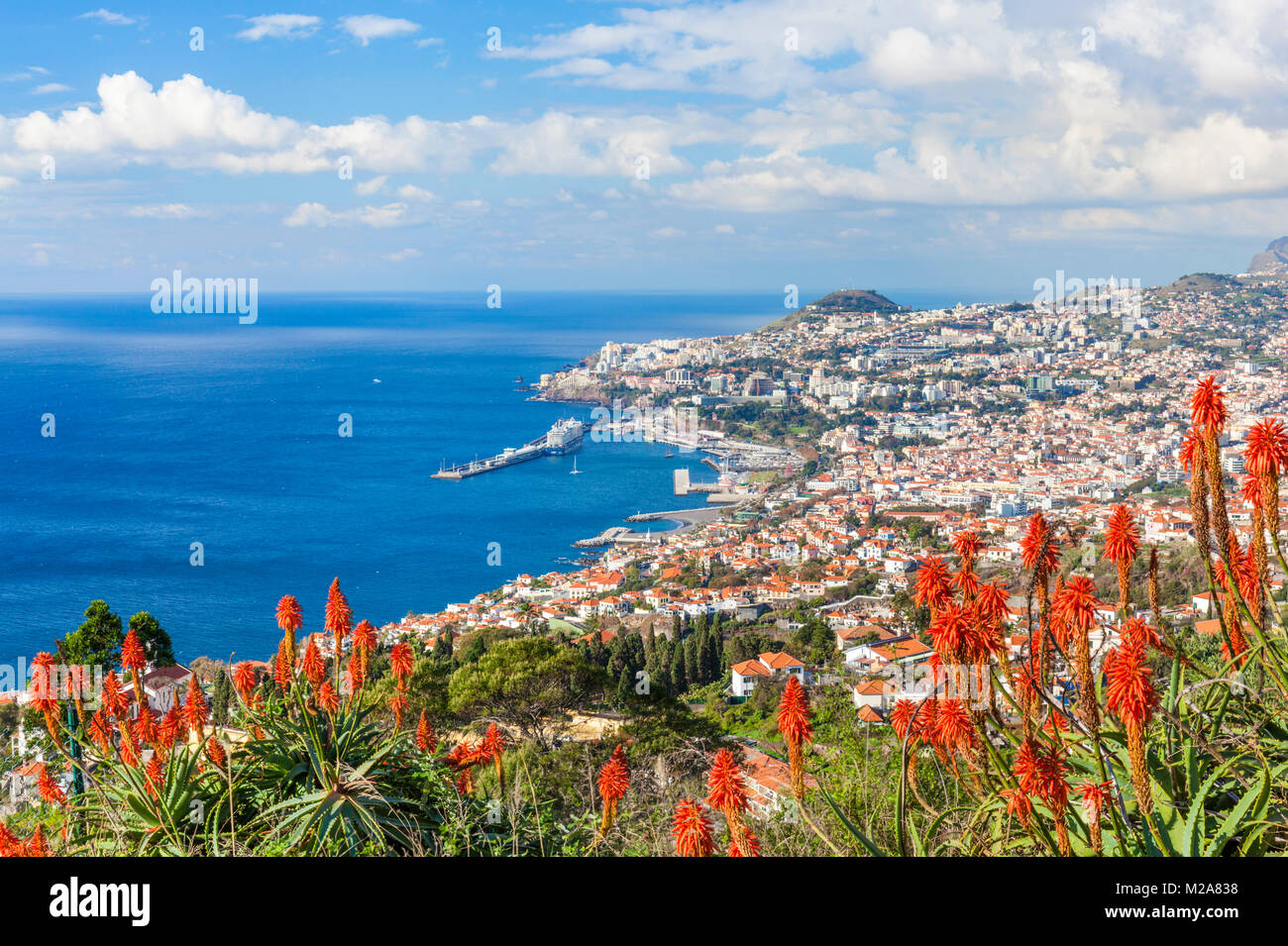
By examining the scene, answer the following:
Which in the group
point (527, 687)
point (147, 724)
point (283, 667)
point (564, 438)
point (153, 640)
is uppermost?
point (283, 667)

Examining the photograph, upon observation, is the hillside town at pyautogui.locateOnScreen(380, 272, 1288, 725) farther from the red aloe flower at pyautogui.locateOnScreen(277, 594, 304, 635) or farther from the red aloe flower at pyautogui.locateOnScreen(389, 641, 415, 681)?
the red aloe flower at pyautogui.locateOnScreen(277, 594, 304, 635)

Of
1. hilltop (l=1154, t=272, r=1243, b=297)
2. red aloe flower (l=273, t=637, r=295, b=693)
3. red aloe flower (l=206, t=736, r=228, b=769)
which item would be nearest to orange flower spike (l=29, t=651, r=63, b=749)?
red aloe flower (l=206, t=736, r=228, b=769)

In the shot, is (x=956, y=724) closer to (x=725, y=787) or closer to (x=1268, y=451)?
(x=725, y=787)

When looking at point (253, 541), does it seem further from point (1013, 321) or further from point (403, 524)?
point (1013, 321)

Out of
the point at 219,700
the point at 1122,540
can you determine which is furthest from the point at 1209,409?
the point at 219,700

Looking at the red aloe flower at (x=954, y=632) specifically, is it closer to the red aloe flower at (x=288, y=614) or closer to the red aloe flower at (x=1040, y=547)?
the red aloe flower at (x=1040, y=547)
